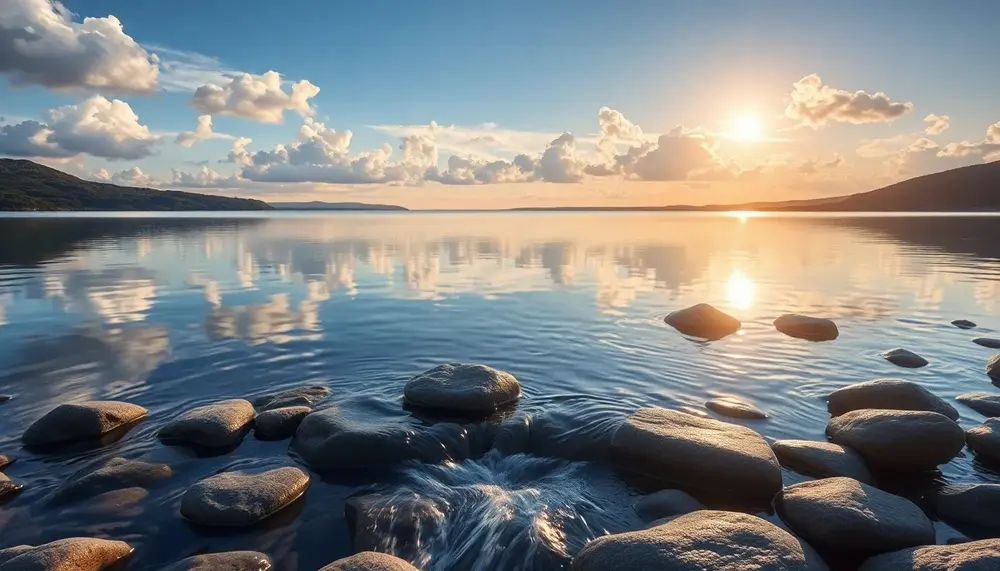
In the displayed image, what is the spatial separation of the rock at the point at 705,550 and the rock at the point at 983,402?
1024 centimetres

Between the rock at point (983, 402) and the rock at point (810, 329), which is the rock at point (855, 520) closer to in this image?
the rock at point (983, 402)

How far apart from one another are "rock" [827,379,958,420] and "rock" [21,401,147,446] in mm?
17991

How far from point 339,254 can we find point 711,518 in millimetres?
53361

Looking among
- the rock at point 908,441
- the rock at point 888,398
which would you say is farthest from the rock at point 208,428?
the rock at point 888,398

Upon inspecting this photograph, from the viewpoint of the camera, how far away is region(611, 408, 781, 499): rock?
10516 mm

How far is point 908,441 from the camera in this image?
11.4 m

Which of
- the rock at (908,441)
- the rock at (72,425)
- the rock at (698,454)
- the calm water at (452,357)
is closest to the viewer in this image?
the calm water at (452,357)

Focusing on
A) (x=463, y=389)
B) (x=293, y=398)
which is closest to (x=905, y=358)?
(x=463, y=389)

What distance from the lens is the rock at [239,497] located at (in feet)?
31.0

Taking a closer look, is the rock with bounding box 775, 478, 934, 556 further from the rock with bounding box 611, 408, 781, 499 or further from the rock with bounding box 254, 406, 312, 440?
the rock with bounding box 254, 406, 312, 440

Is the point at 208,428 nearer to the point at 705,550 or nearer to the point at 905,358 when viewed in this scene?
the point at 705,550

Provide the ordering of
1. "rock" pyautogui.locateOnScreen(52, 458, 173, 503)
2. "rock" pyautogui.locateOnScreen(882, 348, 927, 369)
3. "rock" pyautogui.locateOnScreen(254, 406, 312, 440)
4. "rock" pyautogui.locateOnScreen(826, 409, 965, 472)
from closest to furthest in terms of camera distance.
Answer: "rock" pyautogui.locateOnScreen(52, 458, 173, 503)
"rock" pyautogui.locateOnScreen(826, 409, 965, 472)
"rock" pyautogui.locateOnScreen(254, 406, 312, 440)
"rock" pyautogui.locateOnScreen(882, 348, 927, 369)

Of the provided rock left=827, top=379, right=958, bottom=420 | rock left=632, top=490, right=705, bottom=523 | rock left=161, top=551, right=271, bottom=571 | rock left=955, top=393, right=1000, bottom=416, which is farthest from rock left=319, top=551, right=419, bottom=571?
rock left=955, top=393, right=1000, bottom=416

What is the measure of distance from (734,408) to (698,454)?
405 centimetres
